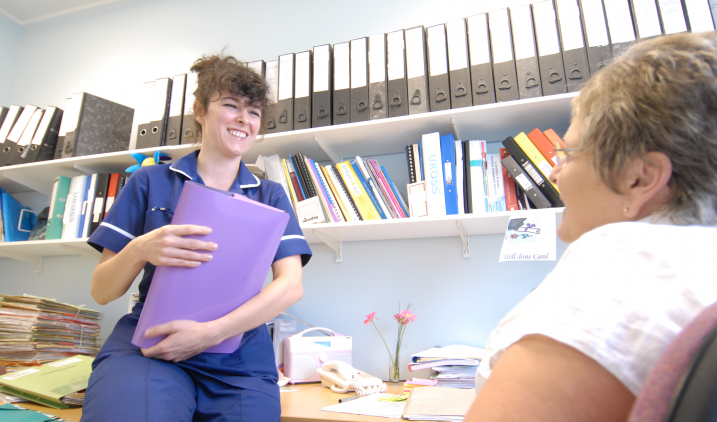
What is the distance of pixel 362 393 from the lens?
1.32 m

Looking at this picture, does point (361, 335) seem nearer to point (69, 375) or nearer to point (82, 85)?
point (69, 375)

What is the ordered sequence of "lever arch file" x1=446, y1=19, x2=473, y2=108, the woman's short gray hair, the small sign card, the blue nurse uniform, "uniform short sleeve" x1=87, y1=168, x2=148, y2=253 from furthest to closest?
"lever arch file" x1=446, y1=19, x2=473, y2=108 → the small sign card → "uniform short sleeve" x1=87, y1=168, x2=148, y2=253 → the blue nurse uniform → the woman's short gray hair

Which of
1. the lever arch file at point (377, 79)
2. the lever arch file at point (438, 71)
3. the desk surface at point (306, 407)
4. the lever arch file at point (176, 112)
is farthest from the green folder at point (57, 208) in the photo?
the lever arch file at point (438, 71)

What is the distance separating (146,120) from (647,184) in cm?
201

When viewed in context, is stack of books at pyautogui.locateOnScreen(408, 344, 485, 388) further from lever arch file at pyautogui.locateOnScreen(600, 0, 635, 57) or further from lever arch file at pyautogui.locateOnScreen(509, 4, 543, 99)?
lever arch file at pyautogui.locateOnScreen(600, 0, 635, 57)

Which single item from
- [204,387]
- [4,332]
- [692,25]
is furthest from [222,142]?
[692,25]

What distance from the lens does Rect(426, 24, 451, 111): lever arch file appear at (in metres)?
1.53

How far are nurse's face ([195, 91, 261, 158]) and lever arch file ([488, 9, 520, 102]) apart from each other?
86 centimetres

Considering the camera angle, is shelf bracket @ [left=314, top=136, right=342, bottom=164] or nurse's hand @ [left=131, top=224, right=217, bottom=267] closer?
nurse's hand @ [left=131, top=224, right=217, bottom=267]

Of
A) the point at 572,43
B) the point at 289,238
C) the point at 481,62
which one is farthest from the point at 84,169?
the point at 572,43

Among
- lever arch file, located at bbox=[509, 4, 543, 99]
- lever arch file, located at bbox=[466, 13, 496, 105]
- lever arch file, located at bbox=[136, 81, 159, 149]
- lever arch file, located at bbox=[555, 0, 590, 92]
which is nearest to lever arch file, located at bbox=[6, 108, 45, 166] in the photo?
lever arch file, located at bbox=[136, 81, 159, 149]

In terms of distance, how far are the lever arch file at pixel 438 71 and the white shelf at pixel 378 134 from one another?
0.07m

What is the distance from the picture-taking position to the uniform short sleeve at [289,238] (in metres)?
1.22

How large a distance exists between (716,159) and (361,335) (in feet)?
4.73
